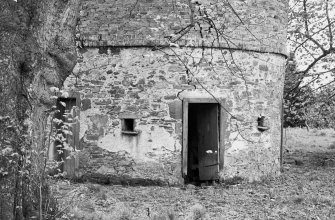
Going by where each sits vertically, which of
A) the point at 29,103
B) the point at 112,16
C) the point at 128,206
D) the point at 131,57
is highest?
the point at 112,16

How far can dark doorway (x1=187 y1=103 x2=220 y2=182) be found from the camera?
1125 centimetres

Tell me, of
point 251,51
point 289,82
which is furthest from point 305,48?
point 251,51

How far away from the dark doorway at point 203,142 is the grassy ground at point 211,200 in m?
0.82

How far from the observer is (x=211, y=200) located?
9.48 m

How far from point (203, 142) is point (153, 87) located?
89.6 inches

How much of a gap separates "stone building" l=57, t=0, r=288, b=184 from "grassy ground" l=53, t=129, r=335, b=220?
63cm

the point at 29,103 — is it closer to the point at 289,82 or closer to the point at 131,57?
the point at 131,57

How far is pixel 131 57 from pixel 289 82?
663cm

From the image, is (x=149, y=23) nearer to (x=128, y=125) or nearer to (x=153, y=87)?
(x=153, y=87)

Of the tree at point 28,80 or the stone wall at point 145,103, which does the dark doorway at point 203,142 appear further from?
the tree at point 28,80

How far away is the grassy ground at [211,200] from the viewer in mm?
8117

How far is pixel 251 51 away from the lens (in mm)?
11203

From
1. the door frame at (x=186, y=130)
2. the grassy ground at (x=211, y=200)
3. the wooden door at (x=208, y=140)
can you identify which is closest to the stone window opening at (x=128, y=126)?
the door frame at (x=186, y=130)

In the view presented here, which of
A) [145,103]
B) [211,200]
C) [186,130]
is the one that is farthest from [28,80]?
[186,130]
